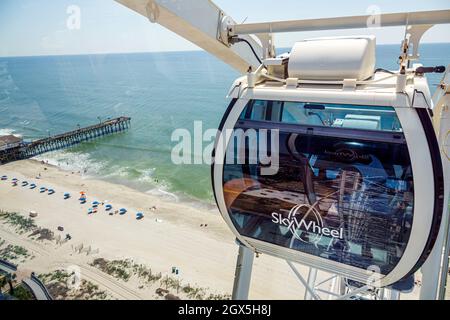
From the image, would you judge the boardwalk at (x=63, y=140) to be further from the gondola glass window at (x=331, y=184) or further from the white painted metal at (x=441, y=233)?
the white painted metal at (x=441, y=233)

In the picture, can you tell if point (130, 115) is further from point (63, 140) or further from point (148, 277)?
point (148, 277)

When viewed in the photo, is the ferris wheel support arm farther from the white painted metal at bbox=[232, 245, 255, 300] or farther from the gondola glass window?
the white painted metal at bbox=[232, 245, 255, 300]

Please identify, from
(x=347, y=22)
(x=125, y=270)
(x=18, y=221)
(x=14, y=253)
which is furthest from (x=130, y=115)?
(x=347, y=22)

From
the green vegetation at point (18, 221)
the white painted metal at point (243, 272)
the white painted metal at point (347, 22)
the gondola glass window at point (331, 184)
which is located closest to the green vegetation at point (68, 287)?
the green vegetation at point (18, 221)

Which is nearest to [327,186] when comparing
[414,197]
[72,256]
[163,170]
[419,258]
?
[414,197]

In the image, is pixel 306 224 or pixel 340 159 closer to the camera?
pixel 340 159
